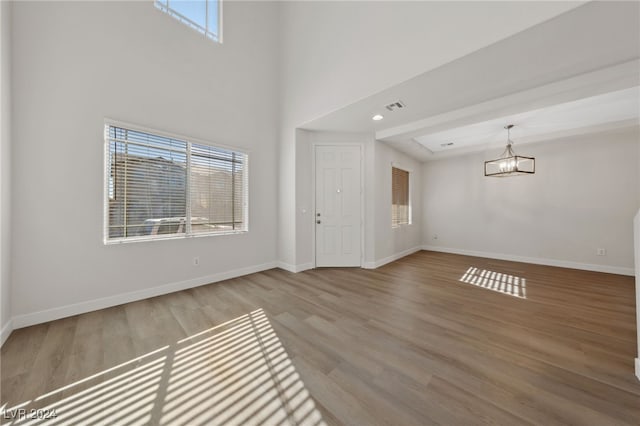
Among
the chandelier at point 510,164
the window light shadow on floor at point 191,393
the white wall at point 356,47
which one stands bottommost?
the window light shadow on floor at point 191,393

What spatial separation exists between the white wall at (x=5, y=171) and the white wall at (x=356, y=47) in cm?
333

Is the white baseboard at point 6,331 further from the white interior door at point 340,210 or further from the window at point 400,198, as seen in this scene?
the window at point 400,198

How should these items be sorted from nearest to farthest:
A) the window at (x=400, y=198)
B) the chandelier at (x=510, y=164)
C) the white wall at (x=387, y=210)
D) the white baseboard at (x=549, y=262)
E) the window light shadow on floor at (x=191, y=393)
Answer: the window light shadow on floor at (x=191, y=393) < the chandelier at (x=510, y=164) < the white baseboard at (x=549, y=262) < the white wall at (x=387, y=210) < the window at (x=400, y=198)

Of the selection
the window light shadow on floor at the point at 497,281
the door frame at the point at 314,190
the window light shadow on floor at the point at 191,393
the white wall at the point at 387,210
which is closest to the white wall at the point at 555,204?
the white wall at the point at 387,210

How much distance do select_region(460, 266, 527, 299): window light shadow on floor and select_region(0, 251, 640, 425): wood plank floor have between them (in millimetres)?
166

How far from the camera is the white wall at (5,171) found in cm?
211

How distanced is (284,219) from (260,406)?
3383 millimetres

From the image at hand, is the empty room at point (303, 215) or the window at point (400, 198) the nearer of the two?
the empty room at point (303, 215)

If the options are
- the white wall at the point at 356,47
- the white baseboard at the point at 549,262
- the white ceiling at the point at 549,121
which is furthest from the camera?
the white baseboard at the point at 549,262

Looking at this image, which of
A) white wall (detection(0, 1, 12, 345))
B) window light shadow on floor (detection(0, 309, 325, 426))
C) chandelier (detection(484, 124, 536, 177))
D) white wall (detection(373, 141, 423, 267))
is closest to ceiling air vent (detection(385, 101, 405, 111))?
white wall (detection(373, 141, 423, 267))

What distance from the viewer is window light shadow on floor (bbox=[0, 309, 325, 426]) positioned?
53.2 inches

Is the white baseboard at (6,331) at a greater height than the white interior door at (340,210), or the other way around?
the white interior door at (340,210)

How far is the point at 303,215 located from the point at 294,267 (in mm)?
1024

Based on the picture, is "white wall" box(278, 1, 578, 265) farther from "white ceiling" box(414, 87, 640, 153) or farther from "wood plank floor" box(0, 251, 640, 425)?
"wood plank floor" box(0, 251, 640, 425)
